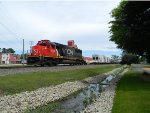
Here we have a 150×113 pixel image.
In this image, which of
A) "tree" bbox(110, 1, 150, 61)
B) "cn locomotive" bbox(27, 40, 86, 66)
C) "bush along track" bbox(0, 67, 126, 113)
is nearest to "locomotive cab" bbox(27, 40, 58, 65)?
"cn locomotive" bbox(27, 40, 86, 66)

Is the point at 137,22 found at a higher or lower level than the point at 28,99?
higher

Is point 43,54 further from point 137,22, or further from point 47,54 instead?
point 137,22

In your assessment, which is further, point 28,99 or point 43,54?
point 43,54

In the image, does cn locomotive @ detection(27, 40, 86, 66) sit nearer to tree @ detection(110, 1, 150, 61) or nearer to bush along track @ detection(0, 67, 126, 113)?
tree @ detection(110, 1, 150, 61)

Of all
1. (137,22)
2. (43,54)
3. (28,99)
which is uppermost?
(137,22)

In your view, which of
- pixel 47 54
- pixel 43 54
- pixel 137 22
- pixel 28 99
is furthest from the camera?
pixel 47 54

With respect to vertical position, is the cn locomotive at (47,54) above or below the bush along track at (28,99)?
above

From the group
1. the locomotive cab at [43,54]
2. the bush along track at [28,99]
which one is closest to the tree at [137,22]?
the bush along track at [28,99]

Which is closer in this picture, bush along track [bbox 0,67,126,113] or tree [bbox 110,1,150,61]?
bush along track [bbox 0,67,126,113]

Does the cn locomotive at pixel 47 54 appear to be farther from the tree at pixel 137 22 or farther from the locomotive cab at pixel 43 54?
the tree at pixel 137 22

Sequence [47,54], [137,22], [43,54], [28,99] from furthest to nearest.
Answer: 1. [47,54]
2. [43,54]
3. [137,22]
4. [28,99]

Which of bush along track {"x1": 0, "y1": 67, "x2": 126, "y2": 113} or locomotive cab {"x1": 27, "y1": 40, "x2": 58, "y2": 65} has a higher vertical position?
locomotive cab {"x1": 27, "y1": 40, "x2": 58, "y2": 65}

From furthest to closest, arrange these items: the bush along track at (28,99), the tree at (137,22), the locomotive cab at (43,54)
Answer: the locomotive cab at (43,54), the tree at (137,22), the bush along track at (28,99)

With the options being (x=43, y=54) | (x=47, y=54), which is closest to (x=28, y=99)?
(x=43, y=54)
